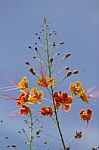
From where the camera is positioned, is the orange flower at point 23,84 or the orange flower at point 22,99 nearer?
the orange flower at point 22,99

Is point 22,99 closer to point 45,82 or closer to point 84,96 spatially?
point 45,82

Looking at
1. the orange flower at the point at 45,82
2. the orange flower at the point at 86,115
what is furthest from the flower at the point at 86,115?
the orange flower at the point at 45,82

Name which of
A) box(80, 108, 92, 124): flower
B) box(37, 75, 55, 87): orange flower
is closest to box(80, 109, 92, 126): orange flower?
box(80, 108, 92, 124): flower

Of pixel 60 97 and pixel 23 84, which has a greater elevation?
pixel 23 84

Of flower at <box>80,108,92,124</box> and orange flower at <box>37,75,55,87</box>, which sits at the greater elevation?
orange flower at <box>37,75,55,87</box>

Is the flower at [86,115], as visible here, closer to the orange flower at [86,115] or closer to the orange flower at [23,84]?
the orange flower at [86,115]

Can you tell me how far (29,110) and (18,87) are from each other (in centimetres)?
37

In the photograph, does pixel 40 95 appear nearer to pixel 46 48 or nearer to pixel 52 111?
pixel 52 111

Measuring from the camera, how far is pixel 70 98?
3809 millimetres

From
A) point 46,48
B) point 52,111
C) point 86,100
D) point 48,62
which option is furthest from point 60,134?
point 46,48

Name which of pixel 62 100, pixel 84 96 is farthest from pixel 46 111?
pixel 84 96

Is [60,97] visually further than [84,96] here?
No

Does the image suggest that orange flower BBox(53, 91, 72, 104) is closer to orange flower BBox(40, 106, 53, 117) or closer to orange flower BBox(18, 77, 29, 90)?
orange flower BBox(40, 106, 53, 117)

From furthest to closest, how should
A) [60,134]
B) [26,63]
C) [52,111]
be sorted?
1. [26,63]
2. [52,111]
3. [60,134]
